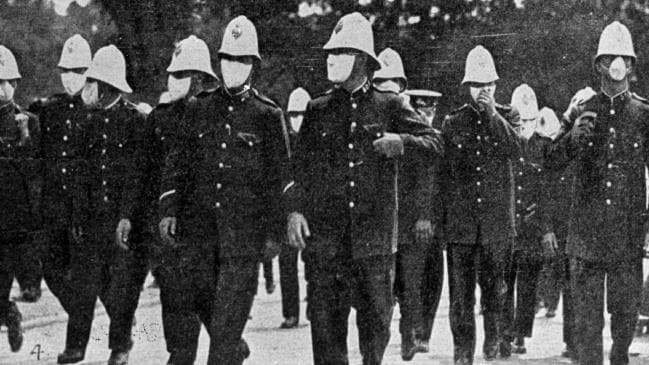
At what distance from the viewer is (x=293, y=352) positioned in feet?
28.4

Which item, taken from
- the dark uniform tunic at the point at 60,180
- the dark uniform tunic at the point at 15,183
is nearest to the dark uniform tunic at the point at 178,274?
the dark uniform tunic at the point at 60,180

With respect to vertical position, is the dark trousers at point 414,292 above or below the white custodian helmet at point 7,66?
below

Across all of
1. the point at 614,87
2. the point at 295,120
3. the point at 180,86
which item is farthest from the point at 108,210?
the point at 295,120

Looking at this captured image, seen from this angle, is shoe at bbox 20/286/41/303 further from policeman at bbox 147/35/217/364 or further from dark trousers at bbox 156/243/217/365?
dark trousers at bbox 156/243/217/365

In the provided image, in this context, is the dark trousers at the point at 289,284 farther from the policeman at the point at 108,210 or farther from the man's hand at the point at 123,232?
the man's hand at the point at 123,232

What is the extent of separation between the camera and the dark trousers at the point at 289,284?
33.9 ft

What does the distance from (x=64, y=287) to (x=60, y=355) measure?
60 cm

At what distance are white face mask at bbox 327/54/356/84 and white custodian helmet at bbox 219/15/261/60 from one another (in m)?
0.49

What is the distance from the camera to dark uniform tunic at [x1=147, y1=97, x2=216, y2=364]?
682 cm

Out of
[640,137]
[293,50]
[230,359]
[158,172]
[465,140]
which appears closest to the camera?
[230,359]

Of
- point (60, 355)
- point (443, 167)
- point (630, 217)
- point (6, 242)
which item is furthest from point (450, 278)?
point (6, 242)

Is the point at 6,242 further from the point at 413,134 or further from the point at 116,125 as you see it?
the point at 413,134

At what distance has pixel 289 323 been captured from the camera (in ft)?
33.8

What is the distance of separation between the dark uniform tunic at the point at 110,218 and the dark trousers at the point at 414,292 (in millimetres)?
2080
